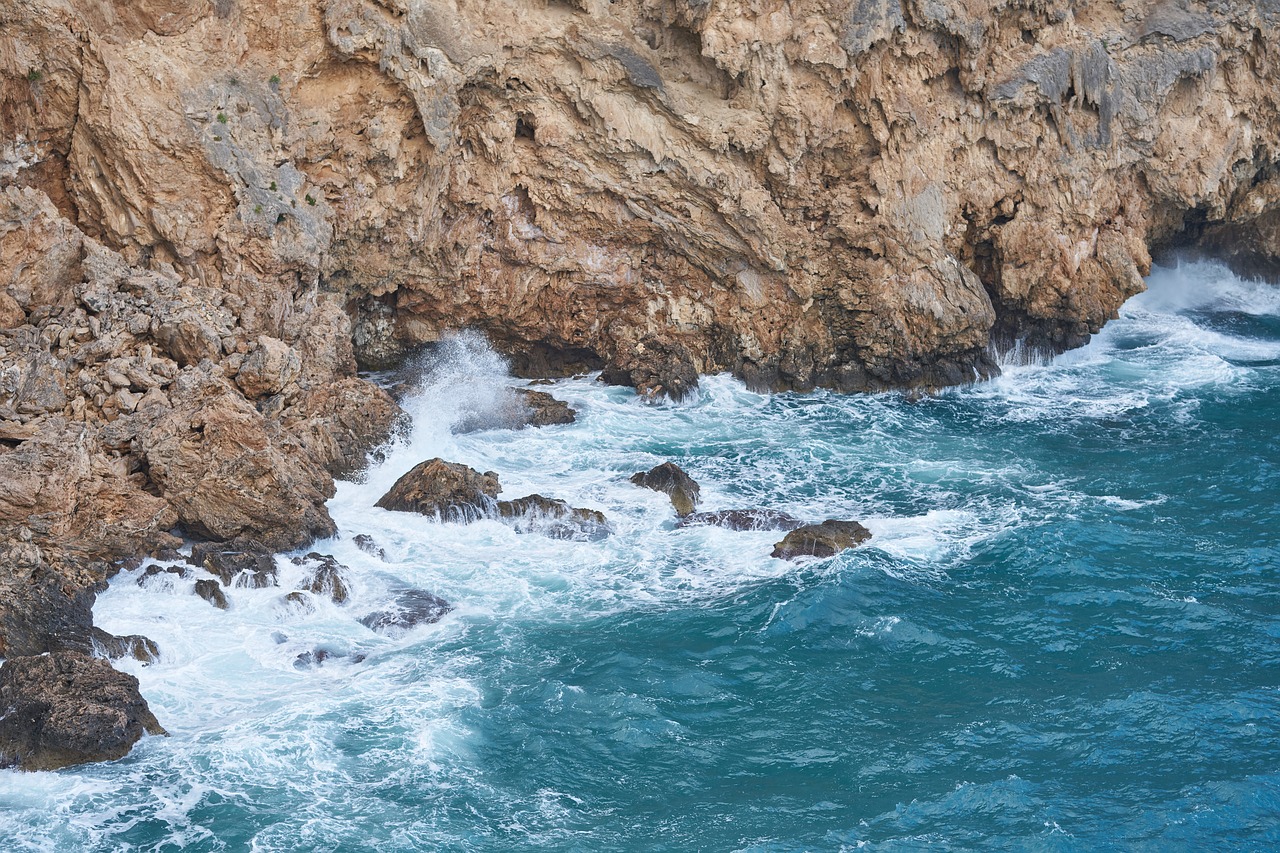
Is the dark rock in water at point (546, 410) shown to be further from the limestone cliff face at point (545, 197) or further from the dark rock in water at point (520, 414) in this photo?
the limestone cliff face at point (545, 197)

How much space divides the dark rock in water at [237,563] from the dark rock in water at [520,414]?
7954 mm

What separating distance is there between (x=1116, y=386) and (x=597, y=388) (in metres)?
13.8

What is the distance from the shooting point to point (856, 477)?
83.4ft

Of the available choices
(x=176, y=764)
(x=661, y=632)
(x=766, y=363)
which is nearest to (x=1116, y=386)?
(x=766, y=363)

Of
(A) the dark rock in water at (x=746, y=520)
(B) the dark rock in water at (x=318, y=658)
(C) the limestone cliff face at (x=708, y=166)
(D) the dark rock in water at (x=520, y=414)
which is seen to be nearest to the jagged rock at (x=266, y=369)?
(C) the limestone cliff face at (x=708, y=166)

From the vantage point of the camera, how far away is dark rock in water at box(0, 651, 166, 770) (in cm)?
1515

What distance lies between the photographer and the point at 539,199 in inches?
1162

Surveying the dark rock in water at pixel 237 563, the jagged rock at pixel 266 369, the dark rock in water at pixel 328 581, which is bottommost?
the dark rock in water at pixel 328 581

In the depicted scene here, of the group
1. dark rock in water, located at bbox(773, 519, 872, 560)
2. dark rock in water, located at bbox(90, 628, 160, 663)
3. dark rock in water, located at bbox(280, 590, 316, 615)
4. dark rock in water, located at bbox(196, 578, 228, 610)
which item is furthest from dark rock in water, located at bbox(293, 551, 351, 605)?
dark rock in water, located at bbox(773, 519, 872, 560)

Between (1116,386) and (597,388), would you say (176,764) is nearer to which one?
(597,388)

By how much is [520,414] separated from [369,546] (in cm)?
762

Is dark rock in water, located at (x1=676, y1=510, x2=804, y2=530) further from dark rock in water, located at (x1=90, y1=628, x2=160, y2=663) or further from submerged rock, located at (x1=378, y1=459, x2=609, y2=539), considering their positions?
dark rock in water, located at (x1=90, y1=628, x2=160, y2=663)

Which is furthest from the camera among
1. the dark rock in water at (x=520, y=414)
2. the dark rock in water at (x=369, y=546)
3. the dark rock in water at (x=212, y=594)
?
the dark rock in water at (x=520, y=414)

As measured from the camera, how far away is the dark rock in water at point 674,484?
77.6ft
